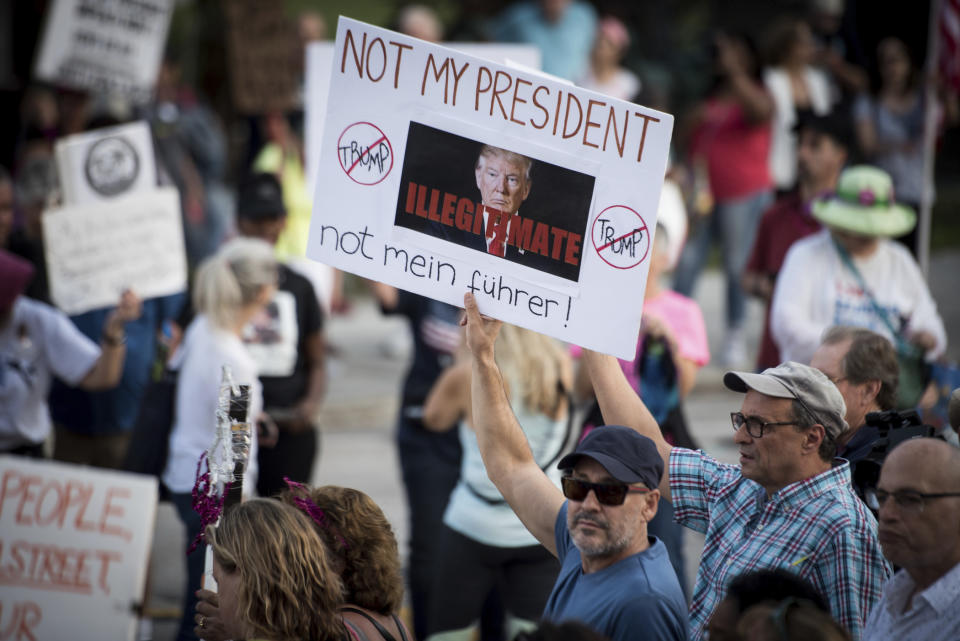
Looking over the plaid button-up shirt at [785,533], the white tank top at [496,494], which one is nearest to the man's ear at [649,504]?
the plaid button-up shirt at [785,533]

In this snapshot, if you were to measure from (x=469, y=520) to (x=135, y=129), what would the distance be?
10.7 ft

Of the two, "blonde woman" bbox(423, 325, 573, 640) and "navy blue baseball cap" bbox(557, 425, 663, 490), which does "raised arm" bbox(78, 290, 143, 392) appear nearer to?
"blonde woman" bbox(423, 325, 573, 640)

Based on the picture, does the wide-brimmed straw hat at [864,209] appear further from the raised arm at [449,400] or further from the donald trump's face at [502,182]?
the donald trump's face at [502,182]

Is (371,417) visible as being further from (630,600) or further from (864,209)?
(630,600)

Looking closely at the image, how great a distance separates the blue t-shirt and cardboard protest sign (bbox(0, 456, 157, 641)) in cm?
258

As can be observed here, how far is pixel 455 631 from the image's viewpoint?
4.88 metres

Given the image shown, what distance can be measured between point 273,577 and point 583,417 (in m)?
3.13

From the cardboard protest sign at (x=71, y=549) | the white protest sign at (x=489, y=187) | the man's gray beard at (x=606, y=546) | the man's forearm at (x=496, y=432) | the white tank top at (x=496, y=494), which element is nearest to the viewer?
the man's gray beard at (x=606, y=546)

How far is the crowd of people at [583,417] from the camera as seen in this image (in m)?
3.06

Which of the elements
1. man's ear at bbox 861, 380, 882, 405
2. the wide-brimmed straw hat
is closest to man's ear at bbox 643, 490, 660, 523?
man's ear at bbox 861, 380, 882, 405

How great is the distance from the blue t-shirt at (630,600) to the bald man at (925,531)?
1.72ft

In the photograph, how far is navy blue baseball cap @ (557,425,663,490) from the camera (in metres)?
3.16

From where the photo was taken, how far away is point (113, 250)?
6.36 metres

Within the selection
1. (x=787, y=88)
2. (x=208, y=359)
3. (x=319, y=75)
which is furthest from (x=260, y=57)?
(x=208, y=359)
